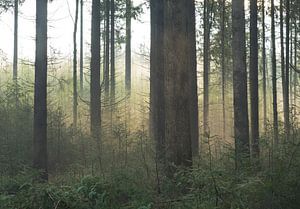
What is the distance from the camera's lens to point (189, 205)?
5.16m

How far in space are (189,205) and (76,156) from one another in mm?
8761

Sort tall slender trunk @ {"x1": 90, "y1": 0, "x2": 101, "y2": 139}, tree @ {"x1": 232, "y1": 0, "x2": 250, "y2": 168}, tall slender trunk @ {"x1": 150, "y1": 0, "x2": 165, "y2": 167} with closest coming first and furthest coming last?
tree @ {"x1": 232, "y1": 0, "x2": 250, "y2": 168}
tall slender trunk @ {"x1": 150, "y1": 0, "x2": 165, "y2": 167}
tall slender trunk @ {"x1": 90, "y1": 0, "x2": 101, "y2": 139}

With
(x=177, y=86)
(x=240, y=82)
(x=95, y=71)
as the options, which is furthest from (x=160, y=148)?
(x=95, y=71)

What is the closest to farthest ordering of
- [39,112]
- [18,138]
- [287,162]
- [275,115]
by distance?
[287,162]
[39,112]
[18,138]
[275,115]

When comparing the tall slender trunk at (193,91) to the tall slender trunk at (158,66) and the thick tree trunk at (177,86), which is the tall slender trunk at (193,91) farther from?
the thick tree trunk at (177,86)

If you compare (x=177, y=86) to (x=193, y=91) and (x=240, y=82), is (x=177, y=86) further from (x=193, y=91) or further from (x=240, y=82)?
(x=193, y=91)

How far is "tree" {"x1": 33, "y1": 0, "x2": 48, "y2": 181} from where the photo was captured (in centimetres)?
1037

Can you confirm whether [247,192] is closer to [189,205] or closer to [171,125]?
[189,205]

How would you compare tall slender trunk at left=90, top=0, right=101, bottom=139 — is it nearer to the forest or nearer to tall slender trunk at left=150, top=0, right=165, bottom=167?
the forest

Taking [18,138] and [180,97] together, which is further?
[18,138]

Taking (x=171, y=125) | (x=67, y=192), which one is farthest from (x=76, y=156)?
(x=67, y=192)

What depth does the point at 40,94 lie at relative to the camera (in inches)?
411

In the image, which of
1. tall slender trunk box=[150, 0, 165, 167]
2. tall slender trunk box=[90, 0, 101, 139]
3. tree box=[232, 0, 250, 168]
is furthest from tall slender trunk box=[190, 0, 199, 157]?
tall slender trunk box=[90, 0, 101, 139]

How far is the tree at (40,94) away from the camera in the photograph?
1037 centimetres
